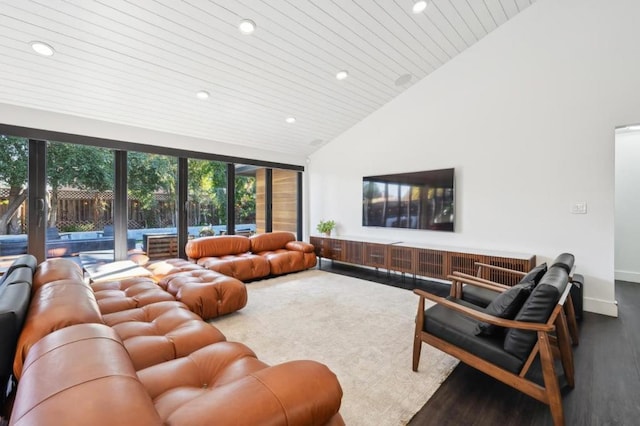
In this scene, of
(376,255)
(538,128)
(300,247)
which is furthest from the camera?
(300,247)

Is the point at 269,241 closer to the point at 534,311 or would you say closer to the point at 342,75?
the point at 342,75

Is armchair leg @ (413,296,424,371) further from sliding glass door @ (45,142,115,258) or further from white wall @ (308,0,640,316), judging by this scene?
sliding glass door @ (45,142,115,258)

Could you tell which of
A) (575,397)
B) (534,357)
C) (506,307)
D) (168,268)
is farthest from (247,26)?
(575,397)

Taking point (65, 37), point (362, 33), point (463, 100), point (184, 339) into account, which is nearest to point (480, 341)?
point (184, 339)

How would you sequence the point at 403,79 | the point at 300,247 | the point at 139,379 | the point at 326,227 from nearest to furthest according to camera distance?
1. the point at 139,379
2. the point at 403,79
3. the point at 300,247
4. the point at 326,227

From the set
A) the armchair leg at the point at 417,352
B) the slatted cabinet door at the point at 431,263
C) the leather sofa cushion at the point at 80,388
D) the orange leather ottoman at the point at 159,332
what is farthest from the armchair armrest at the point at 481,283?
the leather sofa cushion at the point at 80,388

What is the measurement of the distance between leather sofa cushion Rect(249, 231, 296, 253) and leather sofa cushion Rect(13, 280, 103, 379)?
11.6 ft

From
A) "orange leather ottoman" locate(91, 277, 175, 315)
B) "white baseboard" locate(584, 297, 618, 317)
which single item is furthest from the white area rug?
"white baseboard" locate(584, 297, 618, 317)

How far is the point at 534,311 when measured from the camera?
1.59 metres

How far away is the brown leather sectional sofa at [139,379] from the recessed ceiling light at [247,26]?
8.73 feet

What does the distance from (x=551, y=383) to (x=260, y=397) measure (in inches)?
62.2

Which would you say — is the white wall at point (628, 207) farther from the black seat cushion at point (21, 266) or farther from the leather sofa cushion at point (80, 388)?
the black seat cushion at point (21, 266)

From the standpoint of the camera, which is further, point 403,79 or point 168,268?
point 403,79

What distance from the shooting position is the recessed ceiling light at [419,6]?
311 cm
